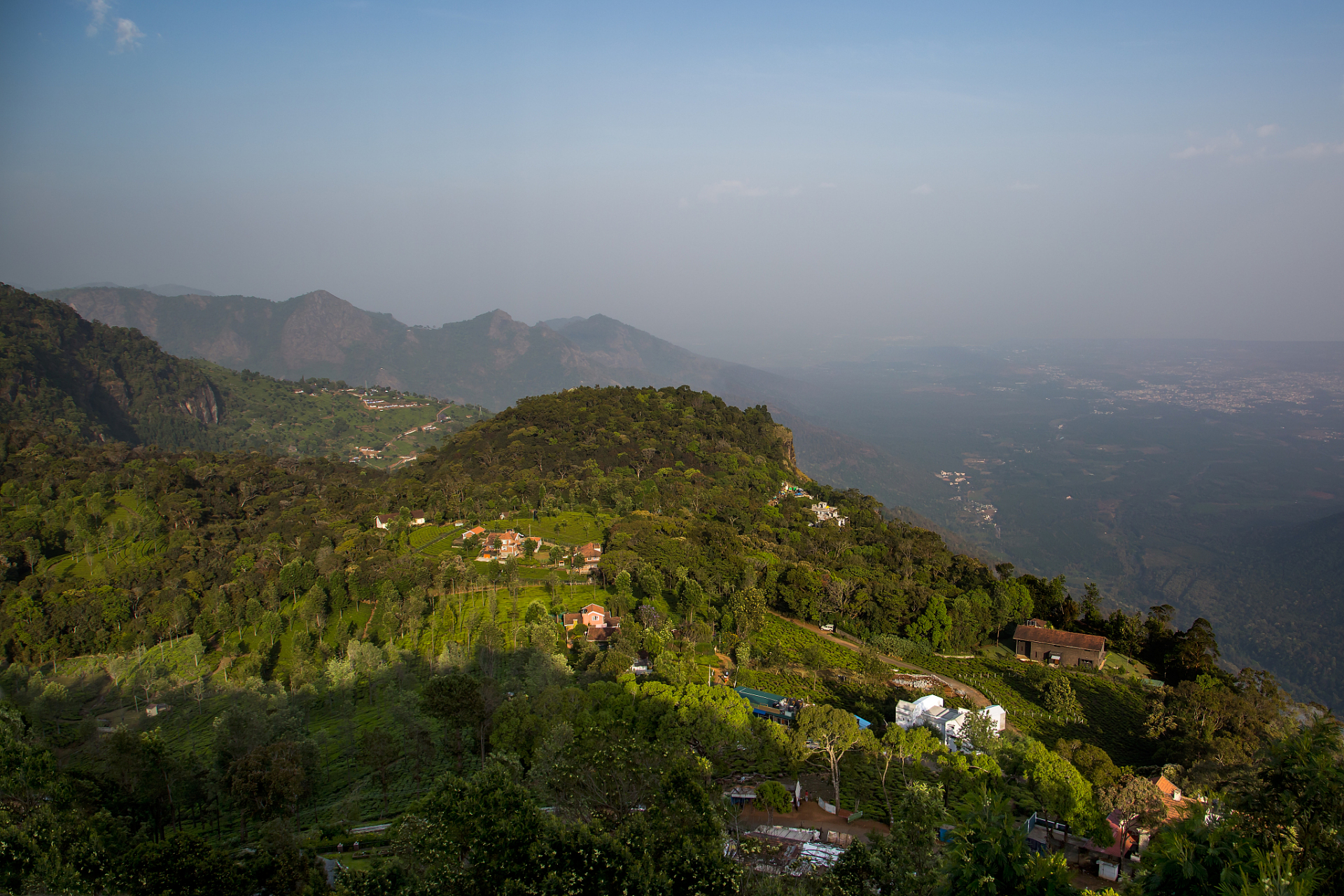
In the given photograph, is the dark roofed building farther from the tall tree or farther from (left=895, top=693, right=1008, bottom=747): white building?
the tall tree

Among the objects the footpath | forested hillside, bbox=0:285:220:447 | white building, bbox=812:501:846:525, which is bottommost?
the footpath

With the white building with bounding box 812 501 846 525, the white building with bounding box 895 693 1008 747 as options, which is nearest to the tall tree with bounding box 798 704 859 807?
the white building with bounding box 895 693 1008 747

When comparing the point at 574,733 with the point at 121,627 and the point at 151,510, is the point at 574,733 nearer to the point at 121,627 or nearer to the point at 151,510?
the point at 121,627

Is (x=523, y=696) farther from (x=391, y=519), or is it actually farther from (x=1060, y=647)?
(x=391, y=519)

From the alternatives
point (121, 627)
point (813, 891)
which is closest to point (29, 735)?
point (121, 627)

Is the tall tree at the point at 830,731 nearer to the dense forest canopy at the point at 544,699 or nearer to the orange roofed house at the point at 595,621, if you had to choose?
the dense forest canopy at the point at 544,699
